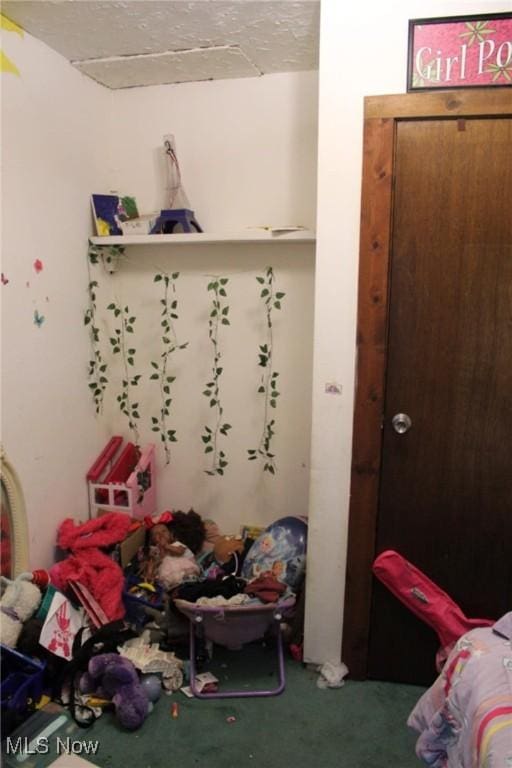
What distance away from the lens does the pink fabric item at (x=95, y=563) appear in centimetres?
217

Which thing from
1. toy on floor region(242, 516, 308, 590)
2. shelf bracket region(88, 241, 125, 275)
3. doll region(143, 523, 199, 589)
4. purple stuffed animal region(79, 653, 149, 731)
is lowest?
purple stuffed animal region(79, 653, 149, 731)

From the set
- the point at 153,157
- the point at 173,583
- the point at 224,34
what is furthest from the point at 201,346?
the point at 224,34

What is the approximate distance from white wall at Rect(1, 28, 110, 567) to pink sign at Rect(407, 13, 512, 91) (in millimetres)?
1415

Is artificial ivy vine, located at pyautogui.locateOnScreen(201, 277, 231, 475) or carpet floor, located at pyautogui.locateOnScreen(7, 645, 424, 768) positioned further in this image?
artificial ivy vine, located at pyautogui.locateOnScreen(201, 277, 231, 475)

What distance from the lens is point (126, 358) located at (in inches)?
107

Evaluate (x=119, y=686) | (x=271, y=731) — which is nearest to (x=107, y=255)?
(x=119, y=686)

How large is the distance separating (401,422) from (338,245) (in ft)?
2.16

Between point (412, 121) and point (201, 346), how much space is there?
1380 mm

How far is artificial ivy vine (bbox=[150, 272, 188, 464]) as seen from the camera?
2.62 meters

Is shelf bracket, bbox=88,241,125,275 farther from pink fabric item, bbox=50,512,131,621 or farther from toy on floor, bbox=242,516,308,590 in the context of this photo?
toy on floor, bbox=242,516,308,590

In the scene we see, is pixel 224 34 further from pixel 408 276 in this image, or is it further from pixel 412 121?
pixel 408 276

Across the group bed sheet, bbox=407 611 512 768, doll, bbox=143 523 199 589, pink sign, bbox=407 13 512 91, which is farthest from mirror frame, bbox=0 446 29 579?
pink sign, bbox=407 13 512 91

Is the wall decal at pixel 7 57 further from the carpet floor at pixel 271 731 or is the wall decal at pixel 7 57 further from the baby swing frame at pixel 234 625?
the carpet floor at pixel 271 731

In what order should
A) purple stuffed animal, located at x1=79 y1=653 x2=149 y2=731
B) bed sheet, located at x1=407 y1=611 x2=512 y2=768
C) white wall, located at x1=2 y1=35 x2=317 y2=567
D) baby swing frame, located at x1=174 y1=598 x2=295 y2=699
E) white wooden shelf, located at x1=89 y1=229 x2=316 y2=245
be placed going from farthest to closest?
white wooden shelf, located at x1=89 y1=229 x2=316 y2=245 → white wall, located at x1=2 y1=35 x2=317 y2=567 → baby swing frame, located at x1=174 y1=598 x2=295 y2=699 → purple stuffed animal, located at x1=79 y1=653 x2=149 y2=731 → bed sheet, located at x1=407 y1=611 x2=512 y2=768
